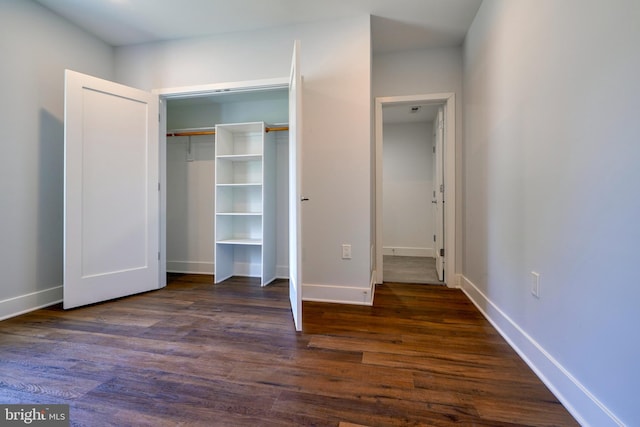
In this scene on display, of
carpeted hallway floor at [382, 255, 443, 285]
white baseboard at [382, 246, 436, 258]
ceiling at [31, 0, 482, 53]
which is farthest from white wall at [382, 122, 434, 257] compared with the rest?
ceiling at [31, 0, 482, 53]

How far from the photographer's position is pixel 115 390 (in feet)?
4.09

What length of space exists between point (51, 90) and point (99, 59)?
67 cm

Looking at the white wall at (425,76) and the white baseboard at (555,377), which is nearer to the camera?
the white baseboard at (555,377)

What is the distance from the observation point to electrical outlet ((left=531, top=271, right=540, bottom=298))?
1396 millimetres

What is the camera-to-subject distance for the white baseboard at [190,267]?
136 inches

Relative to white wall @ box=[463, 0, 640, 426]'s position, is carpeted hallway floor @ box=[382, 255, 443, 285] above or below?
below

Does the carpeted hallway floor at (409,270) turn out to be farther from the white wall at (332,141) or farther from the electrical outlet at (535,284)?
the electrical outlet at (535,284)

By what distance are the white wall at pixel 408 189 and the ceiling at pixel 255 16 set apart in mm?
2052

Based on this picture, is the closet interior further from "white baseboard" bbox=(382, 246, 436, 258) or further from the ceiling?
"white baseboard" bbox=(382, 246, 436, 258)

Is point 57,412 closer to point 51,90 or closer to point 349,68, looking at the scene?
point 51,90

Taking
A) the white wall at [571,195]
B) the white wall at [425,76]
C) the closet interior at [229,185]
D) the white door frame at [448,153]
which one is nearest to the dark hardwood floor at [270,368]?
the white wall at [571,195]

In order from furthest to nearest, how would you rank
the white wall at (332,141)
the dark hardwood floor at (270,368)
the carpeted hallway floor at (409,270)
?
the carpeted hallway floor at (409,270)
the white wall at (332,141)
the dark hardwood floor at (270,368)

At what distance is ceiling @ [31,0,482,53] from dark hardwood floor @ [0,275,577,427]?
254 centimetres

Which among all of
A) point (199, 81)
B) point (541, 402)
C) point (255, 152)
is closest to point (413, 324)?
point (541, 402)
